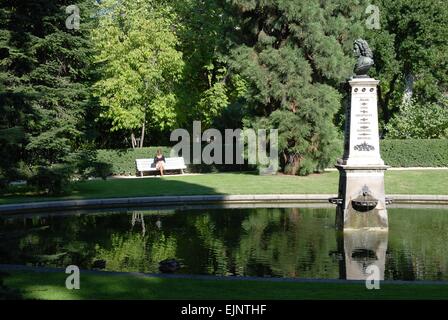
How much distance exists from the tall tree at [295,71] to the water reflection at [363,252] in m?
16.6

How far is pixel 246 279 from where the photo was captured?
1021 centimetres

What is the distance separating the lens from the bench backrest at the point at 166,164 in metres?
34.9

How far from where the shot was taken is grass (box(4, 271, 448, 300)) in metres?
9.07

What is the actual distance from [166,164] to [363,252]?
884 inches

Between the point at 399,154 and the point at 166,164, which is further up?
the point at 399,154

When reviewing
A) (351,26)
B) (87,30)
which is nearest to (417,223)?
(87,30)

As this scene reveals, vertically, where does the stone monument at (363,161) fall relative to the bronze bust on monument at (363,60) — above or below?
below

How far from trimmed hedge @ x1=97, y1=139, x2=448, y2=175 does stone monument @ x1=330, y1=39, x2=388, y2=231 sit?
21306mm

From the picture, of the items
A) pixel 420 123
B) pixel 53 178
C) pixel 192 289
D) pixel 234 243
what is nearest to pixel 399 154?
pixel 420 123

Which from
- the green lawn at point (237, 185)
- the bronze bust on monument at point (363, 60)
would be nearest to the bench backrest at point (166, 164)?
the green lawn at point (237, 185)

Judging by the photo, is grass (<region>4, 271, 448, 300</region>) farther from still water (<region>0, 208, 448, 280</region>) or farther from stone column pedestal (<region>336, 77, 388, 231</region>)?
stone column pedestal (<region>336, 77, 388, 231</region>)

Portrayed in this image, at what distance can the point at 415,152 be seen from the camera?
1467 inches

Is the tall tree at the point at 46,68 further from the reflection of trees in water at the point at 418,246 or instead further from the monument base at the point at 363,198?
the reflection of trees in water at the point at 418,246

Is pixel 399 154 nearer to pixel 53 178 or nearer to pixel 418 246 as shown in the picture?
pixel 53 178
